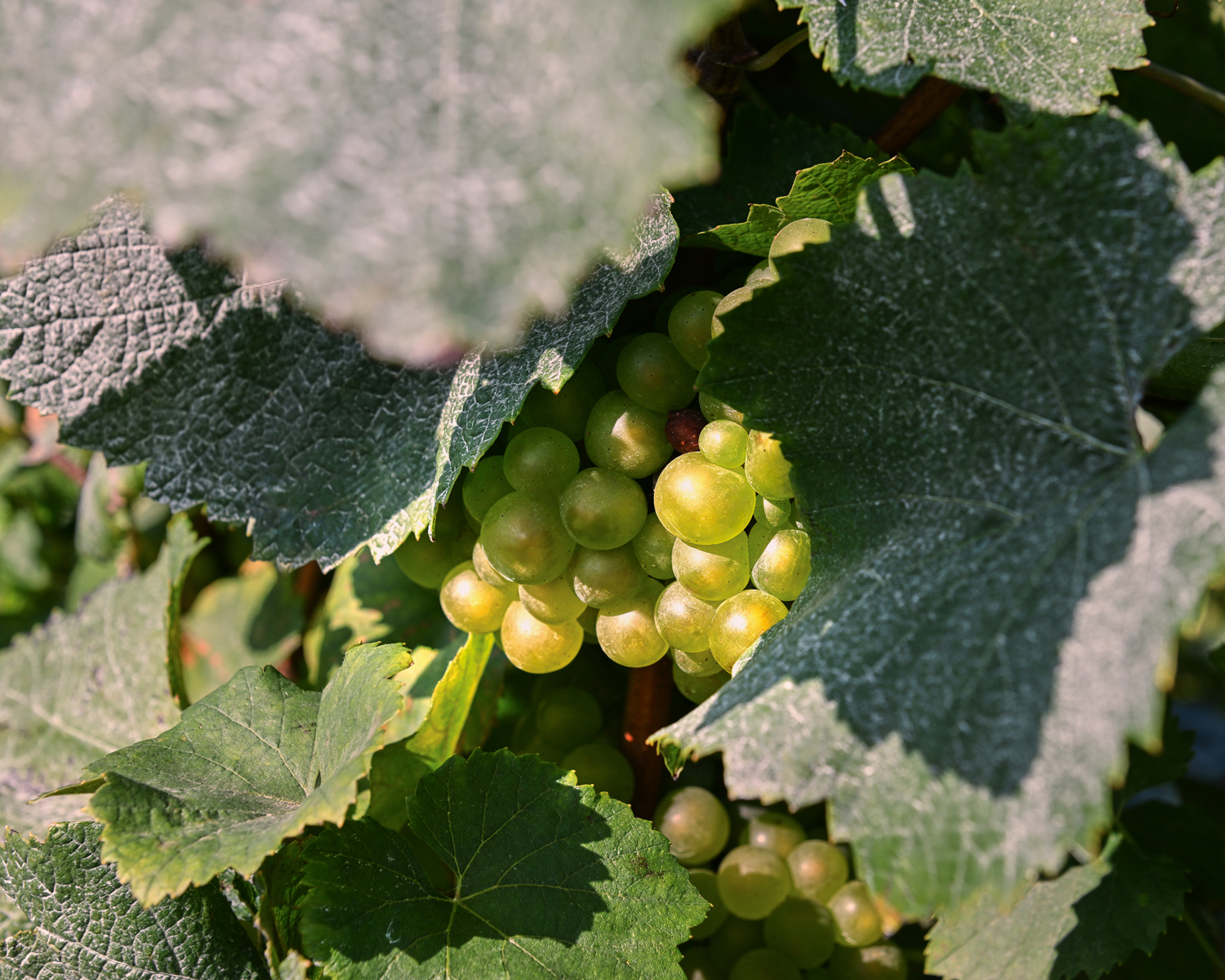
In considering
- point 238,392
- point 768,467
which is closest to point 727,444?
point 768,467

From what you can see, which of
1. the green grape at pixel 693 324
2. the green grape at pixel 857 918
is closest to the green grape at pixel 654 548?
the green grape at pixel 693 324

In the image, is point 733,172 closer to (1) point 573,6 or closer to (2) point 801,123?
(2) point 801,123

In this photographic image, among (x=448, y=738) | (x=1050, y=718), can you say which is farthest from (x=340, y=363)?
(x=1050, y=718)

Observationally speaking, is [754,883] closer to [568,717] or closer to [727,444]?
[568,717]

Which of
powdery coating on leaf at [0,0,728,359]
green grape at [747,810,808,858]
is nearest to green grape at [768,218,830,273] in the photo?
powdery coating on leaf at [0,0,728,359]

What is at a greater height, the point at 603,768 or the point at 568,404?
the point at 568,404

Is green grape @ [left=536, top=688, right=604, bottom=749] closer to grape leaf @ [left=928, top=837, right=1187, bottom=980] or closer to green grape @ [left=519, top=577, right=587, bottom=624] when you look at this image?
green grape @ [left=519, top=577, right=587, bottom=624]
